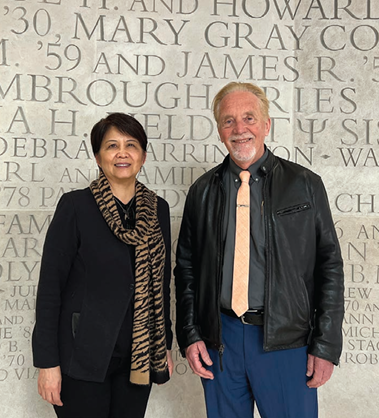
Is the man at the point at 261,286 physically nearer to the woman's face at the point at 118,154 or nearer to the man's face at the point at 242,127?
the man's face at the point at 242,127

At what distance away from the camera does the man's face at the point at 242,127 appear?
7.22 feet

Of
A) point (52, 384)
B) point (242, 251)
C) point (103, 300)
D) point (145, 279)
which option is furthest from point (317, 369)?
point (52, 384)

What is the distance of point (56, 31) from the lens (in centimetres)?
341

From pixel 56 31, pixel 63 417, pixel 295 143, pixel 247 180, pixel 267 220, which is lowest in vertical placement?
pixel 63 417

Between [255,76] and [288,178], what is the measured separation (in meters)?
1.53

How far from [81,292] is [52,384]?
1.17 feet

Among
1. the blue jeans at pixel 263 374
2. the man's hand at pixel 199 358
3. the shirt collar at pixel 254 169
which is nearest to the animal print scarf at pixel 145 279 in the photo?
the man's hand at pixel 199 358

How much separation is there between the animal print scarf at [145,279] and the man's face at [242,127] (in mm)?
427

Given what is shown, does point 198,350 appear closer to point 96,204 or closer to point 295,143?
point 96,204

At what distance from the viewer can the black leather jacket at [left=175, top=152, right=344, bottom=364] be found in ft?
6.83

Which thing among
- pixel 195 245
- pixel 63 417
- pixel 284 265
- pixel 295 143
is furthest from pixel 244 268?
pixel 295 143

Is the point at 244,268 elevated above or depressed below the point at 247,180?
below

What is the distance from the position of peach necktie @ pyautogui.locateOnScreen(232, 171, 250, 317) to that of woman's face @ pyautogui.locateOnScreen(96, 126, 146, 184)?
48cm

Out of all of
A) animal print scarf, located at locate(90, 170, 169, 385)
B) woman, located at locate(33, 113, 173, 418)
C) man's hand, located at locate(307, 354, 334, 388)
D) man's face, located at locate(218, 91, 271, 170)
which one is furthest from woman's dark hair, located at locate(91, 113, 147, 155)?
man's hand, located at locate(307, 354, 334, 388)
